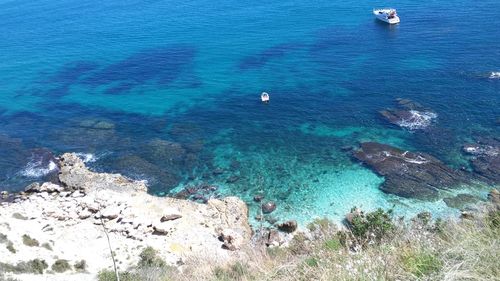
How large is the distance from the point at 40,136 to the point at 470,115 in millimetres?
52911

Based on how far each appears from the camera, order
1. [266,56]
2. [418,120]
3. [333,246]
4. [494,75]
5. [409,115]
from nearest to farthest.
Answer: [333,246], [418,120], [409,115], [494,75], [266,56]

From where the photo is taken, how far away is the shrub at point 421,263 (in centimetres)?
1129

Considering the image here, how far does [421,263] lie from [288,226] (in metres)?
26.6

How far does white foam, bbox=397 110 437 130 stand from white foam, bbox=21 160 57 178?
132 ft

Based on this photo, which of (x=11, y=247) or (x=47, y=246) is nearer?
(x=11, y=247)

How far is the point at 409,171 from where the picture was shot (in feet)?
144

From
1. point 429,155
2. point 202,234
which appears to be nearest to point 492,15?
point 429,155

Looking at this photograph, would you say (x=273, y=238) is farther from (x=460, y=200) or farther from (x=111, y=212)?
(x=460, y=200)

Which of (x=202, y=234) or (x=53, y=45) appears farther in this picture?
(x=53, y=45)

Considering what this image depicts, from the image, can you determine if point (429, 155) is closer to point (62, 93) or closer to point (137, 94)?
point (137, 94)

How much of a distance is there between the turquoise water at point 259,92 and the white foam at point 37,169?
0.33 meters

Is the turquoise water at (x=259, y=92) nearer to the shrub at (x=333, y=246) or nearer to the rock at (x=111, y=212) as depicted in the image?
the rock at (x=111, y=212)

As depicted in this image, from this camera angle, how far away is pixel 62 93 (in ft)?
229

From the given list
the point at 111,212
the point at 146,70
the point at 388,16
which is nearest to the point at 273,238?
the point at 111,212
